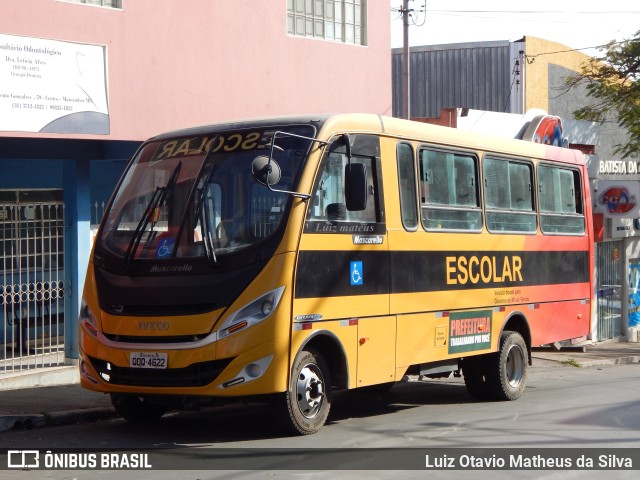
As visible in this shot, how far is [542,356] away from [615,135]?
1033 cm

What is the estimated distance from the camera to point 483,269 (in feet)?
40.0

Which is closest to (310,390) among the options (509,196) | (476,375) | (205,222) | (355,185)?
(205,222)

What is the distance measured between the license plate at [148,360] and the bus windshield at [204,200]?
35.1 inches

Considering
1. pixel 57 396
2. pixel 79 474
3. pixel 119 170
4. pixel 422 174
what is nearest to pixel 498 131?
pixel 119 170

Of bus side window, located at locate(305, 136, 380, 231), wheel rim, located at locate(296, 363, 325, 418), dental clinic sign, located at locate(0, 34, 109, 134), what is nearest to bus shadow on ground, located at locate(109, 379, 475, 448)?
wheel rim, located at locate(296, 363, 325, 418)

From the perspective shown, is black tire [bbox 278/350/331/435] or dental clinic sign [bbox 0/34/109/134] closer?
black tire [bbox 278/350/331/435]

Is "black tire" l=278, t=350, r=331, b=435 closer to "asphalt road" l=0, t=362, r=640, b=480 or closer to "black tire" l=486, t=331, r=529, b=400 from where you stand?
"asphalt road" l=0, t=362, r=640, b=480

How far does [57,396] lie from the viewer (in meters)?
12.2

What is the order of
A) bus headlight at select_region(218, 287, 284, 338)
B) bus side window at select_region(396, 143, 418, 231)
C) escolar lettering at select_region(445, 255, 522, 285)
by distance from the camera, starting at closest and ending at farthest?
bus headlight at select_region(218, 287, 284, 338), bus side window at select_region(396, 143, 418, 231), escolar lettering at select_region(445, 255, 522, 285)

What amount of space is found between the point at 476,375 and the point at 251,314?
4.81 meters

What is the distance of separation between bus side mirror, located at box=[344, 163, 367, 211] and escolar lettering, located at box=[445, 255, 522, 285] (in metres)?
2.17

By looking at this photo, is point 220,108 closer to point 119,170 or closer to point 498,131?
point 119,170

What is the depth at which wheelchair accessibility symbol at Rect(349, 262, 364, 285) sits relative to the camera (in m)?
9.91

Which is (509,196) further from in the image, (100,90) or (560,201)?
(100,90)
